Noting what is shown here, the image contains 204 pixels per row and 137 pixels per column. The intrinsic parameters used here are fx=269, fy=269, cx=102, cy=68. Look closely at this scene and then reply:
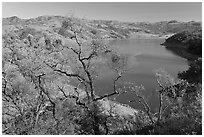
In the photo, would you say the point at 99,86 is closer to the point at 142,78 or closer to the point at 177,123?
the point at 142,78

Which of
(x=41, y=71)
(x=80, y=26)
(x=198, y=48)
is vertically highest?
(x=80, y=26)

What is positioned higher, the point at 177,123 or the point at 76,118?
the point at 177,123

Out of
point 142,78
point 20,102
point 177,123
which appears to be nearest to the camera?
point 177,123

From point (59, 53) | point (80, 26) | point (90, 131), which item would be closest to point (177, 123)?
point (90, 131)

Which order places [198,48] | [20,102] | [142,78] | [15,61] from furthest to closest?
1. [198,48]
2. [142,78]
3. [15,61]
4. [20,102]

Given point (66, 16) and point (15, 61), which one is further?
point (15, 61)

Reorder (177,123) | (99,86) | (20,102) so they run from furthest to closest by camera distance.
A: (99,86) → (20,102) → (177,123)

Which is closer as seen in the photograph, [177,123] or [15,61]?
[177,123]

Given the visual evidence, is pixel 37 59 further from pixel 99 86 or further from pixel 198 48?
pixel 198 48

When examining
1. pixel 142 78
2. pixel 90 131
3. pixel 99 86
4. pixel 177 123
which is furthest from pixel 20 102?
pixel 142 78

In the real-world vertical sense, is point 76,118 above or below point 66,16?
below
